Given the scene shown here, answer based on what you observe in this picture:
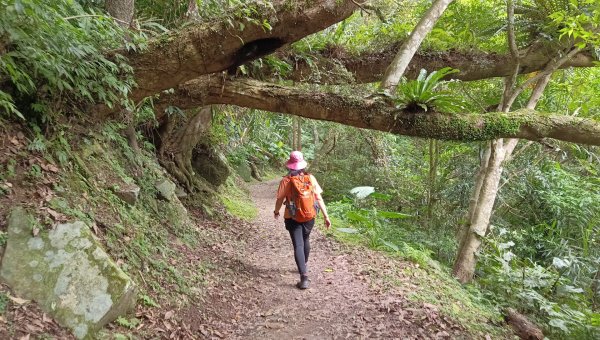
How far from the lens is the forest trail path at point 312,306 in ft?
13.9

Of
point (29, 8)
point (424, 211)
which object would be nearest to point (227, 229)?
point (29, 8)

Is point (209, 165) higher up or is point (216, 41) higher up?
point (216, 41)

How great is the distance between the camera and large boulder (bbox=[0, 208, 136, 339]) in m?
2.92

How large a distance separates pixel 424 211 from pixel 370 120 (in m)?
8.73

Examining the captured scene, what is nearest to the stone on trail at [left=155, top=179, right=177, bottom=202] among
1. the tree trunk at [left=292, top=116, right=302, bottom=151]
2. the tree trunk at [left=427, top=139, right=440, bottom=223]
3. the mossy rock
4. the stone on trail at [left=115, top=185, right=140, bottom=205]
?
the stone on trail at [left=115, top=185, right=140, bottom=205]

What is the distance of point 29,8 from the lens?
2617 millimetres

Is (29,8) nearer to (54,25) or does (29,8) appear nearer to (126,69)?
(54,25)

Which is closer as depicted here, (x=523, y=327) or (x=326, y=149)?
(x=523, y=327)

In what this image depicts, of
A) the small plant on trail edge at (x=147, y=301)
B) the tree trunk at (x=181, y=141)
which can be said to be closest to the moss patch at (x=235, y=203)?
the tree trunk at (x=181, y=141)

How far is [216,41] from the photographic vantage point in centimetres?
416

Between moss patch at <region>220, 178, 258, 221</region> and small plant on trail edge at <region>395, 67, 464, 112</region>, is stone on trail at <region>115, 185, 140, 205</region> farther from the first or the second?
moss patch at <region>220, 178, 258, 221</region>

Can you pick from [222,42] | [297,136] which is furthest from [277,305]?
A: [297,136]

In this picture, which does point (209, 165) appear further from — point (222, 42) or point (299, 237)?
point (222, 42)

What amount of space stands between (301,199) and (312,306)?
4.62 ft
